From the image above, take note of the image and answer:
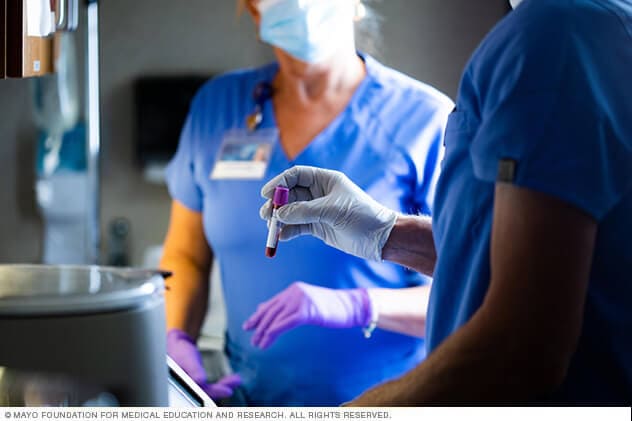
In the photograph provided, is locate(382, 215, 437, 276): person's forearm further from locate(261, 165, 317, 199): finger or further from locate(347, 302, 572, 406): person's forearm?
locate(347, 302, 572, 406): person's forearm

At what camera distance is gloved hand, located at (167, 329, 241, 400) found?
5.02 feet

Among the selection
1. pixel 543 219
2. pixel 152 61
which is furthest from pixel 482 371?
pixel 152 61

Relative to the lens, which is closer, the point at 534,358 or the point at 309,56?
the point at 534,358

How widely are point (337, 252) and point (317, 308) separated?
0.32 feet

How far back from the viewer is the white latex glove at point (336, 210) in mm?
1025

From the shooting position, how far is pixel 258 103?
5.47ft

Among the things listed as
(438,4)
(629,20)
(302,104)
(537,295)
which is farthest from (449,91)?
(537,295)

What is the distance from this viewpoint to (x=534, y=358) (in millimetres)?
696

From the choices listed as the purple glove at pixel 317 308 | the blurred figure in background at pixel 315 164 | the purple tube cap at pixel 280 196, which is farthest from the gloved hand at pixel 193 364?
the purple tube cap at pixel 280 196

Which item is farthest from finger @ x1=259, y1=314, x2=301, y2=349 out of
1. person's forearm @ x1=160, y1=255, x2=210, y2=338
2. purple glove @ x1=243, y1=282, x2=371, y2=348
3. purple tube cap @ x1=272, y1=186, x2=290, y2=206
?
purple tube cap @ x1=272, y1=186, x2=290, y2=206

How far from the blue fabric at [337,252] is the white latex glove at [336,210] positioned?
30 centimetres

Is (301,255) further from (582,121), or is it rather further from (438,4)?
(582,121)

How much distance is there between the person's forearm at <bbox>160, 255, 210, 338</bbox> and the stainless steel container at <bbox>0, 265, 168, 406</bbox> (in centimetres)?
83

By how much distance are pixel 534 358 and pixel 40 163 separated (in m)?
1.93
